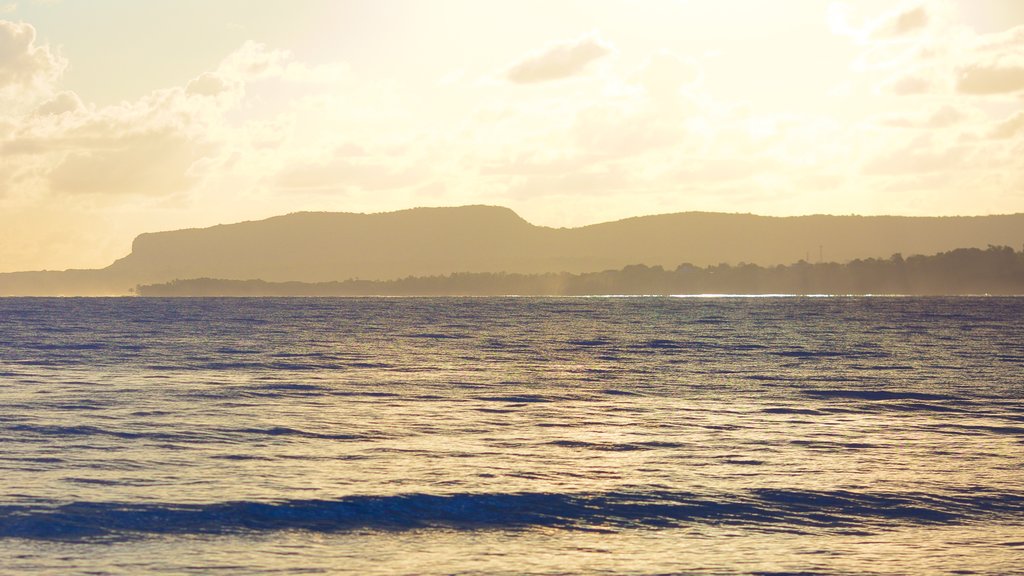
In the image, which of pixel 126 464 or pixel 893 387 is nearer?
pixel 126 464

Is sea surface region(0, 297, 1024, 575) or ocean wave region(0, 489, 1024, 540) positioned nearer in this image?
sea surface region(0, 297, 1024, 575)

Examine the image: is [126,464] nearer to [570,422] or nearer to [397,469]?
[397,469]

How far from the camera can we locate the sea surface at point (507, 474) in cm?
1855

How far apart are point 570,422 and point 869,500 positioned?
45.9ft

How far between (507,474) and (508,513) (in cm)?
364

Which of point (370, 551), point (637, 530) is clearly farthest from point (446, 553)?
point (637, 530)

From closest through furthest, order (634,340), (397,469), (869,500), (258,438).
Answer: (869,500), (397,469), (258,438), (634,340)

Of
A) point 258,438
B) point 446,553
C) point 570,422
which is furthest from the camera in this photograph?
point 570,422

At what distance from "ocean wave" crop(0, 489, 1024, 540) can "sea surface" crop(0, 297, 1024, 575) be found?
0.08m

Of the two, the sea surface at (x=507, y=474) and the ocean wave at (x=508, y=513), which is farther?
the ocean wave at (x=508, y=513)

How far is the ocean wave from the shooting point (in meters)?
20.2

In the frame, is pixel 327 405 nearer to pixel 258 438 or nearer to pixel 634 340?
pixel 258 438

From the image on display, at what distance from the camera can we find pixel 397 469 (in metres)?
25.7

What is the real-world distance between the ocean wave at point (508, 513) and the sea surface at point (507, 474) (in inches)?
3.1
